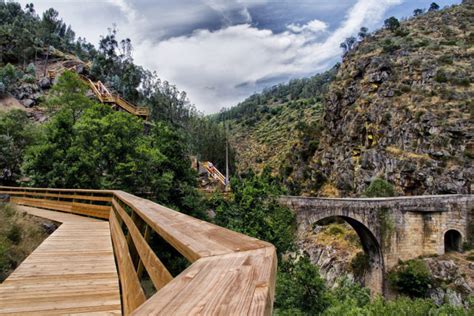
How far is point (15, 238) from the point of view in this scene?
231 inches

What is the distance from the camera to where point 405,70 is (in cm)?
2862

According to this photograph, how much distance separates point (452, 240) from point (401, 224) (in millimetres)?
4406

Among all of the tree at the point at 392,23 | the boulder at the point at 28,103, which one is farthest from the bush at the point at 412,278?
the boulder at the point at 28,103

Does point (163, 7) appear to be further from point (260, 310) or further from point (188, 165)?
point (260, 310)

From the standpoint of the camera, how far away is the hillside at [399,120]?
69.6ft

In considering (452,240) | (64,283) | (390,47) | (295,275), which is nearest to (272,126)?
(390,47)

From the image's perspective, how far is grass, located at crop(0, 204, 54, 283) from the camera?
15.5 ft

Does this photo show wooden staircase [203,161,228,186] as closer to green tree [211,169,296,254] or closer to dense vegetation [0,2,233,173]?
dense vegetation [0,2,233,173]

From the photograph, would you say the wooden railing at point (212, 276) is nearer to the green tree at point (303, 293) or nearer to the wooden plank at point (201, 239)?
the wooden plank at point (201, 239)

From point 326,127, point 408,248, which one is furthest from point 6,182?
point 326,127

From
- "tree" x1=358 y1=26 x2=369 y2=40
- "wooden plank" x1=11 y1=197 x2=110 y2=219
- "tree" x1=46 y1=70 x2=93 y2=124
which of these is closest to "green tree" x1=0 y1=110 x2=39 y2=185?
"tree" x1=46 y1=70 x2=93 y2=124

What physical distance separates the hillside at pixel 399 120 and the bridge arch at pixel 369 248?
698 centimetres

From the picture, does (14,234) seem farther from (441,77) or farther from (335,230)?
(441,77)

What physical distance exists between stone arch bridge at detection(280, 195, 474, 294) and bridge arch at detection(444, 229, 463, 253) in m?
0.08
